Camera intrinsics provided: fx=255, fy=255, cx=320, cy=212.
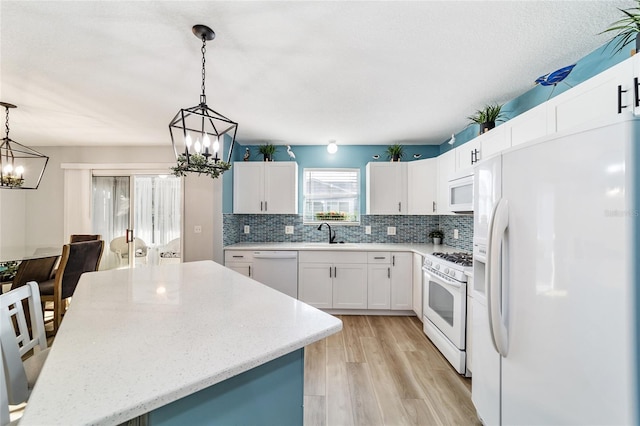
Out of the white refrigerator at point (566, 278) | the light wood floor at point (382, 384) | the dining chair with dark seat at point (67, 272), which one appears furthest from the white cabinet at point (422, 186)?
the dining chair with dark seat at point (67, 272)

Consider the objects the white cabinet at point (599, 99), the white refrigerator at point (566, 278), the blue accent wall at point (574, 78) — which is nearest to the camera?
the white refrigerator at point (566, 278)

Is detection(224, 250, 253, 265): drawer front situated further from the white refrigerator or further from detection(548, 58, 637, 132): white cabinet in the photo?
detection(548, 58, 637, 132): white cabinet

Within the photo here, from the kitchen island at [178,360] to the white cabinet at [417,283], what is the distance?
93.2 inches

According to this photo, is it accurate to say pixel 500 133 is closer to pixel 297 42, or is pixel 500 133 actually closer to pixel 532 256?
pixel 532 256

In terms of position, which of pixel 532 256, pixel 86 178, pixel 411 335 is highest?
pixel 86 178

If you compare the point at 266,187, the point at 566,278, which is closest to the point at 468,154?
the point at 566,278

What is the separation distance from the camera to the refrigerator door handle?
47.1 inches

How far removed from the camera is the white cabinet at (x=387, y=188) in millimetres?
3719

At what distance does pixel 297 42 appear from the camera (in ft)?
5.23

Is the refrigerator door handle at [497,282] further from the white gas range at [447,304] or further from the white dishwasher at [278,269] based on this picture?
the white dishwasher at [278,269]

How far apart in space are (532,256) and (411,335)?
2.21 metres

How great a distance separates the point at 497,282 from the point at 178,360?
1337 millimetres

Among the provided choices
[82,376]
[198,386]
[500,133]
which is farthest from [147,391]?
[500,133]

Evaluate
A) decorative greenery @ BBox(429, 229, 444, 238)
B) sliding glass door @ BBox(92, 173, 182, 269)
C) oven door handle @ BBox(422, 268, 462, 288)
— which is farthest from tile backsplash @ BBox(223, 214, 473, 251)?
oven door handle @ BBox(422, 268, 462, 288)
